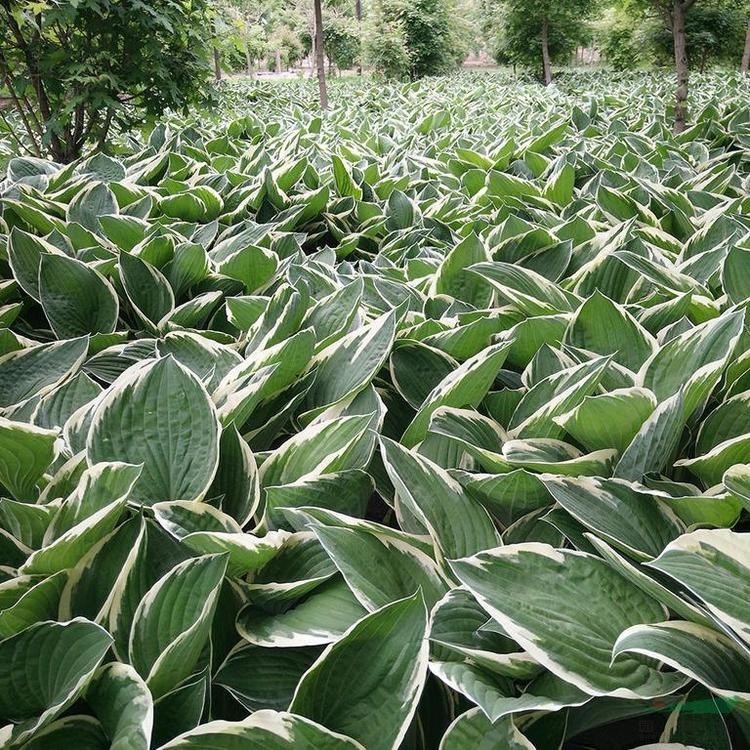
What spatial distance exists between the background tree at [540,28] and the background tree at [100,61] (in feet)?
58.8

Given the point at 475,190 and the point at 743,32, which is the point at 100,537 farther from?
the point at 743,32

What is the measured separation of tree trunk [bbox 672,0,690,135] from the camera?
4.25m

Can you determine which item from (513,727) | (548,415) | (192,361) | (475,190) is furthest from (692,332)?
(475,190)

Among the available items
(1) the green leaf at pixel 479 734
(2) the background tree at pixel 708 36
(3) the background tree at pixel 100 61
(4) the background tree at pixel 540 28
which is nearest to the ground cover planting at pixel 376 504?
(1) the green leaf at pixel 479 734

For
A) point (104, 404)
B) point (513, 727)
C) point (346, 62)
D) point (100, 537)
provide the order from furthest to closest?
point (346, 62)
point (104, 404)
point (100, 537)
point (513, 727)

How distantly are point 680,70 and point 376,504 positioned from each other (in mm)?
4480

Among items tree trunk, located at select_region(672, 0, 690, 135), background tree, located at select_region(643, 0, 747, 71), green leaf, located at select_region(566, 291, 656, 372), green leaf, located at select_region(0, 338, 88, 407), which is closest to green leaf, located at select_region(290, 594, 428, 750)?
green leaf, located at select_region(566, 291, 656, 372)

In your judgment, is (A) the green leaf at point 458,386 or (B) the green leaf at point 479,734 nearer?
(B) the green leaf at point 479,734

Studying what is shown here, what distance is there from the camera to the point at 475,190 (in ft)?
8.96

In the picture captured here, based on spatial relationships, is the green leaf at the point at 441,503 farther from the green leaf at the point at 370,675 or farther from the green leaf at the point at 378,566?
the green leaf at the point at 370,675

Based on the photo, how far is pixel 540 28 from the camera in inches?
862

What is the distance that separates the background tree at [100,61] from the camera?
11.5 ft

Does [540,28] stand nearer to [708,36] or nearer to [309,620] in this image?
[708,36]

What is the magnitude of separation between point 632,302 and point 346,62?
120 ft
